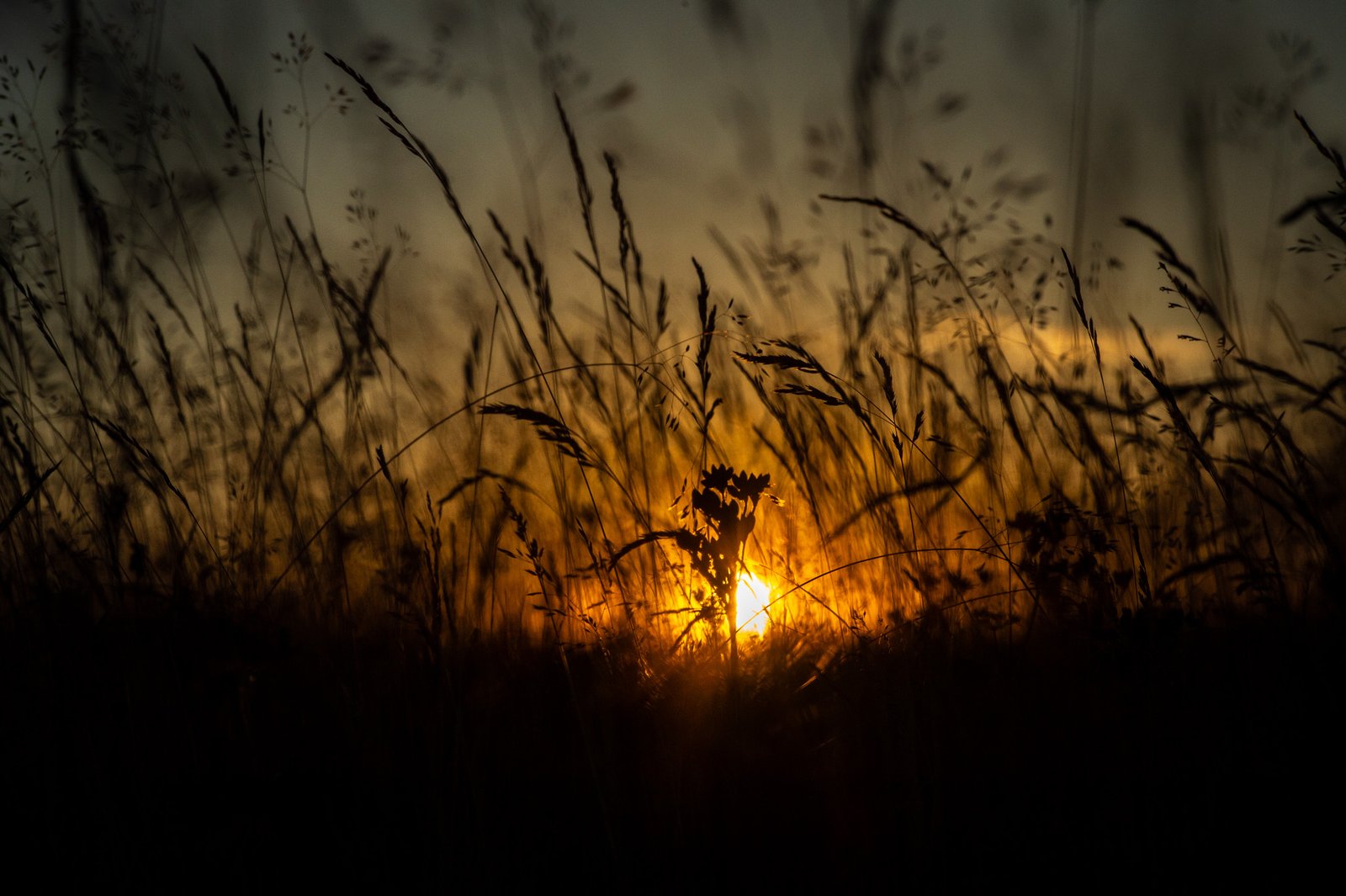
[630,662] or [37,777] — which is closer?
[37,777]

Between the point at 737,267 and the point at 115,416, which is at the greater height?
the point at 737,267

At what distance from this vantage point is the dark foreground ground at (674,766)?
113 centimetres

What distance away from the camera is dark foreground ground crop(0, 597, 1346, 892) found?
1.13 m

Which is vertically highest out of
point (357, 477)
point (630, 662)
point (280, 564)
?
point (357, 477)

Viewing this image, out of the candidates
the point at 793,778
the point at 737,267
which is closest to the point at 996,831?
the point at 793,778

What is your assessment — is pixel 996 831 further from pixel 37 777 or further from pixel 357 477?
pixel 357 477

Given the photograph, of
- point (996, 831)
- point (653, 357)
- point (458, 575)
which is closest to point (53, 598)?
point (458, 575)

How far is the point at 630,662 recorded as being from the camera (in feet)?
5.23

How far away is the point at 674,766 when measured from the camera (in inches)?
49.9

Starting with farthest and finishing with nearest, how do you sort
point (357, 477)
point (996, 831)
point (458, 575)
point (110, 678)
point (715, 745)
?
point (357, 477)
point (458, 575)
point (110, 678)
point (715, 745)
point (996, 831)

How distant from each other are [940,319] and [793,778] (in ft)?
4.53

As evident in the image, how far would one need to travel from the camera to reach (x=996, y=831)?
3.84 feet

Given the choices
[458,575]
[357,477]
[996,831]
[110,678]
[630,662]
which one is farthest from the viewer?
[357,477]

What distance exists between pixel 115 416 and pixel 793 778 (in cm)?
165
